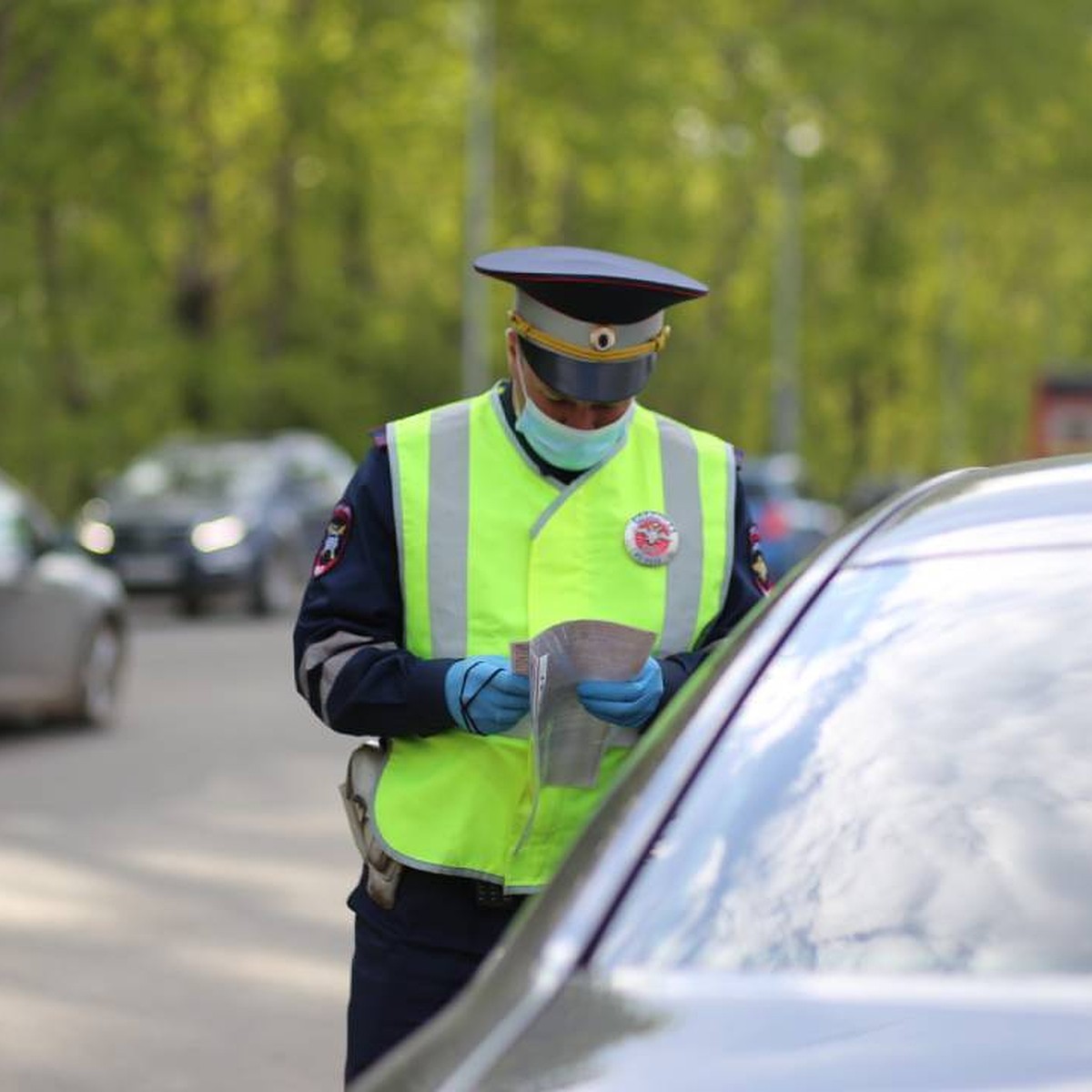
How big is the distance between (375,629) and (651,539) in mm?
→ 382

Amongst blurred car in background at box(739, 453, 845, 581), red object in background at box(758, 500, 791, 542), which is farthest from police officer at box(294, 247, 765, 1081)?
red object in background at box(758, 500, 791, 542)

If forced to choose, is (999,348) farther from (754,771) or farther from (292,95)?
(754,771)

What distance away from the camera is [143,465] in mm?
30719

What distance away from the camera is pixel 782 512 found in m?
26.7

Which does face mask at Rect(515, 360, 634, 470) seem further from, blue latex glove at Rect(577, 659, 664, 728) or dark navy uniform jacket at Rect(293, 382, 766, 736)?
blue latex glove at Rect(577, 659, 664, 728)

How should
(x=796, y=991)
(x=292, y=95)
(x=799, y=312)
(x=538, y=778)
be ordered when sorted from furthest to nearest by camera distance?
(x=799, y=312), (x=292, y=95), (x=538, y=778), (x=796, y=991)

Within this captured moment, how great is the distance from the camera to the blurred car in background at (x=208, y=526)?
28922mm

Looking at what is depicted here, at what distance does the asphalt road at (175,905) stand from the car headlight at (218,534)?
11772 millimetres

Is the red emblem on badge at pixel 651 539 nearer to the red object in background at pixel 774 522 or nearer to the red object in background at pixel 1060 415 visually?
the red object in background at pixel 774 522

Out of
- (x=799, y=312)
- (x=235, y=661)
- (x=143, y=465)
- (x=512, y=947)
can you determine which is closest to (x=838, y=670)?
(x=512, y=947)

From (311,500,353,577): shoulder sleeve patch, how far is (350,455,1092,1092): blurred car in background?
1.23 m

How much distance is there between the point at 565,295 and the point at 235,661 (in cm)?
1858

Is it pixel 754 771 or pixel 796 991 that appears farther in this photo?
pixel 754 771

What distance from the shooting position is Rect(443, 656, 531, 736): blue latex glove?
12.5 ft
